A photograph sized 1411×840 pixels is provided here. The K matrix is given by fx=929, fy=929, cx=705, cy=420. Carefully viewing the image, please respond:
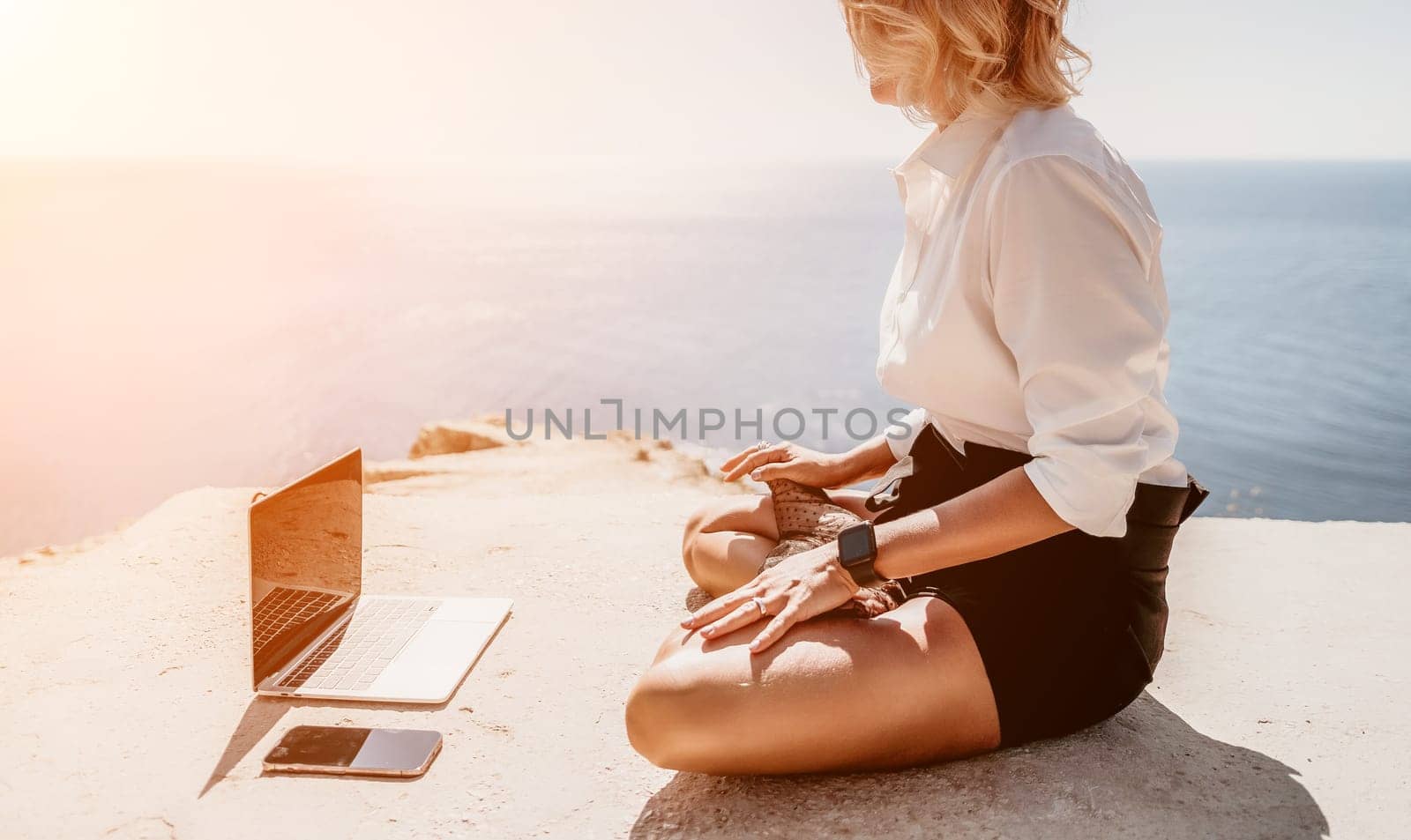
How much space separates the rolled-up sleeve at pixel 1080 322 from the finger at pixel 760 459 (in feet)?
3.10

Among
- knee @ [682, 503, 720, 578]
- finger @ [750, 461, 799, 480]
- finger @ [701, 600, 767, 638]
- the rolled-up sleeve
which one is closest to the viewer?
the rolled-up sleeve

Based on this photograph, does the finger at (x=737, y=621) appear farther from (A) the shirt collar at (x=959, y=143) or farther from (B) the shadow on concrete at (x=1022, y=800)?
(A) the shirt collar at (x=959, y=143)

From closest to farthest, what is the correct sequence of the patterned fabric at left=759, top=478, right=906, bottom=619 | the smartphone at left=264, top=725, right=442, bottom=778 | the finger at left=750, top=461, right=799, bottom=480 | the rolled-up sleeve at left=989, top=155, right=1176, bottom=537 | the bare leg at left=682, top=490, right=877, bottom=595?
the rolled-up sleeve at left=989, top=155, right=1176, bottom=537
the smartphone at left=264, top=725, right=442, bottom=778
the patterned fabric at left=759, top=478, right=906, bottom=619
the finger at left=750, top=461, right=799, bottom=480
the bare leg at left=682, top=490, right=877, bottom=595

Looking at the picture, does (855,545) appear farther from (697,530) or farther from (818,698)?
(697,530)

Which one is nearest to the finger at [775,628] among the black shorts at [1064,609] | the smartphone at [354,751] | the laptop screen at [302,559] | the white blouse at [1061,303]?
the black shorts at [1064,609]

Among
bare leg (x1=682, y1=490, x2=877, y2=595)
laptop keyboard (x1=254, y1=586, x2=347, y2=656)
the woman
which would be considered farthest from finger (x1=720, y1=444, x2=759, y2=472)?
laptop keyboard (x1=254, y1=586, x2=347, y2=656)

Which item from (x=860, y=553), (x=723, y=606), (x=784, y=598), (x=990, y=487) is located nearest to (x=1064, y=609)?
(x=990, y=487)

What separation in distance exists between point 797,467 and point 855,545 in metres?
0.74

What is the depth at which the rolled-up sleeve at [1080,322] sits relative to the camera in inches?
57.7

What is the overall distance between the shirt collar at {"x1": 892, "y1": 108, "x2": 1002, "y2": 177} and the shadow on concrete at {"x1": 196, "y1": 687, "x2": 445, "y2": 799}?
166 centimetres

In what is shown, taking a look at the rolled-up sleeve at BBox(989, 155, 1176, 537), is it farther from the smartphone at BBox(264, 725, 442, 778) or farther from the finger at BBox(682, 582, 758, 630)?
the smartphone at BBox(264, 725, 442, 778)

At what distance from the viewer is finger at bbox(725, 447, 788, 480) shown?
93.8 inches

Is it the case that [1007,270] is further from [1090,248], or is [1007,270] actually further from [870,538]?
[870,538]

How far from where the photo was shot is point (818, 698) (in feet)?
5.27
